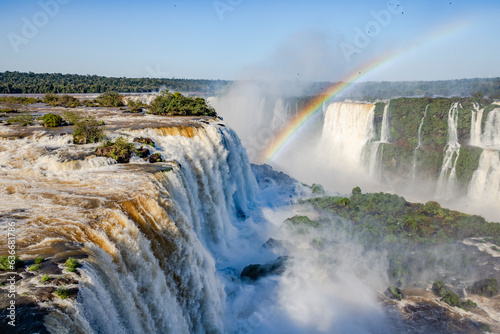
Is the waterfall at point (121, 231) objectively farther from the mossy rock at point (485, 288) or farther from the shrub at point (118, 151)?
the mossy rock at point (485, 288)

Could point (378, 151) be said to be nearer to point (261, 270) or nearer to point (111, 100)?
point (261, 270)

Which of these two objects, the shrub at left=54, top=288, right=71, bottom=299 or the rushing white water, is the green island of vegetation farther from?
the rushing white water

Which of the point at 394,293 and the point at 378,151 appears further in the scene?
the point at 378,151

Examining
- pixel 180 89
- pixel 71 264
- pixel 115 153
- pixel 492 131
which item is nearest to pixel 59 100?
pixel 115 153

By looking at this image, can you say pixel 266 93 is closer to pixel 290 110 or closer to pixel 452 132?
pixel 290 110

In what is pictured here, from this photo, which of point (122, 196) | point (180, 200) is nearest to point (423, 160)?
point (180, 200)

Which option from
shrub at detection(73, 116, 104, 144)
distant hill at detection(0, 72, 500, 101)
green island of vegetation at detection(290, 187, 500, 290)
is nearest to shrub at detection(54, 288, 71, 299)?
shrub at detection(73, 116, 104, 144)
